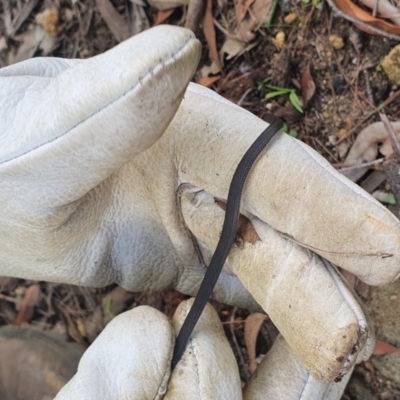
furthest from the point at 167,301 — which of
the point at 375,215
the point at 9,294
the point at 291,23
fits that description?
the point at 375,215

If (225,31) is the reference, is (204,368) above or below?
below

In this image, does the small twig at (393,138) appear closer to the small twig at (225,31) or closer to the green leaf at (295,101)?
the green leaf at (295,101)

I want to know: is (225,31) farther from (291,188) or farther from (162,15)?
(291,188)

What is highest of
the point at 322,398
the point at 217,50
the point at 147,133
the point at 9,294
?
the point at 147,133

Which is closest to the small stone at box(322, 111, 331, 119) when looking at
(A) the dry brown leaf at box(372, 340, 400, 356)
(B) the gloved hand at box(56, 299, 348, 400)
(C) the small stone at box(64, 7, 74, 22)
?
(A) the dry brown leaf at box(372, 340, 400, 356)

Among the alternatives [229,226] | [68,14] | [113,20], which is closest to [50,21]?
[68,14]

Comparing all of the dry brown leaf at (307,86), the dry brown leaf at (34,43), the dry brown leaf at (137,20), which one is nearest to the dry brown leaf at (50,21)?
the dry brown leaf at (34,43)

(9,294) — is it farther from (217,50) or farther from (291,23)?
(291,23)
